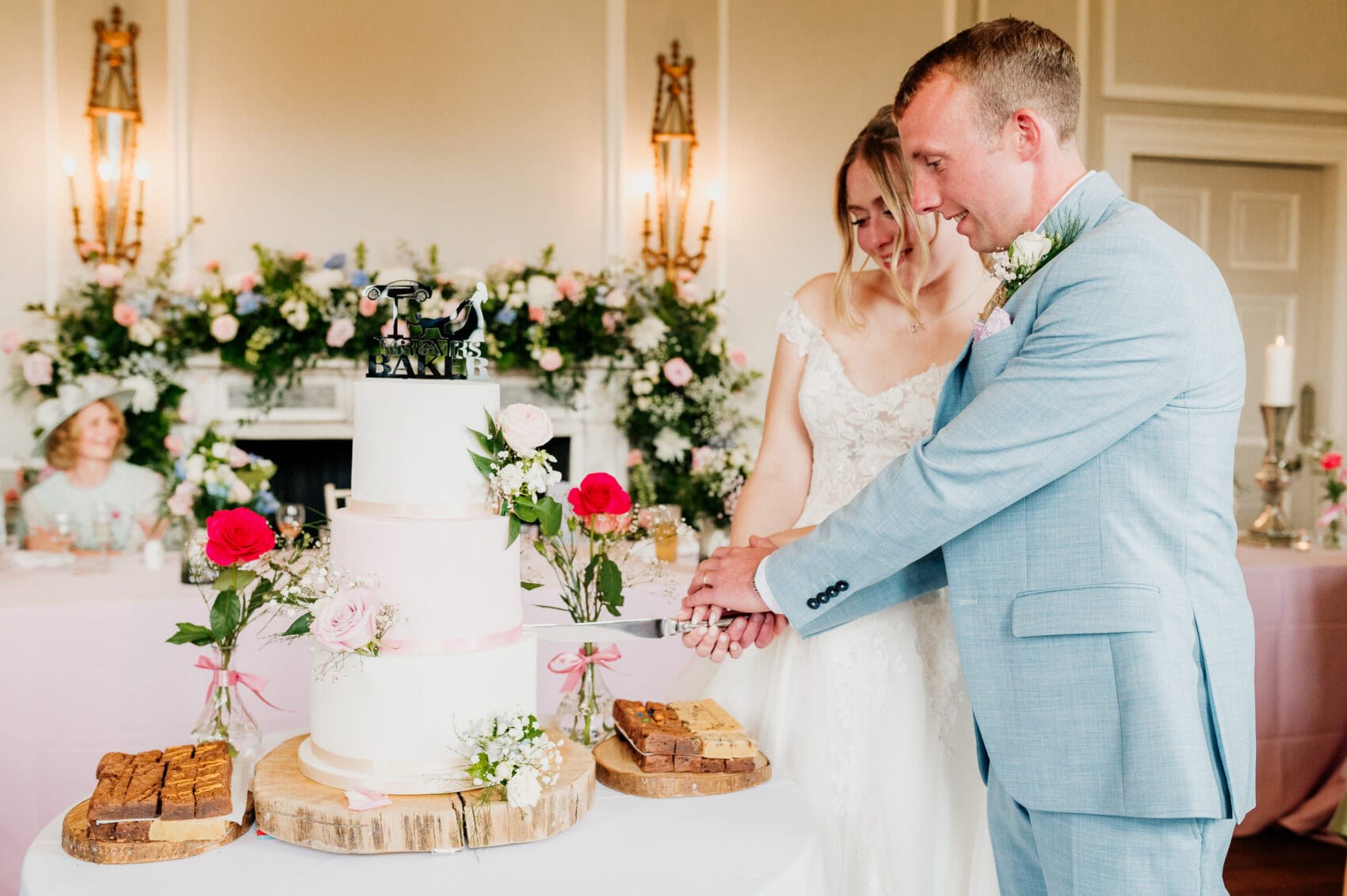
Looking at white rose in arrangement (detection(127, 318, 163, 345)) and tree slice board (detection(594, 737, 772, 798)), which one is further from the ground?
white rose in arrangement (detection(127, 318, 163, 345))

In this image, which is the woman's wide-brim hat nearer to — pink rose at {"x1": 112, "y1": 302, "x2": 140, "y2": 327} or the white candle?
pink rose at {"x1": 112, "y1": 302, "x2": 140, "y2": 327}

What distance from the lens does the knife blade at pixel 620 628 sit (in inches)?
71.1

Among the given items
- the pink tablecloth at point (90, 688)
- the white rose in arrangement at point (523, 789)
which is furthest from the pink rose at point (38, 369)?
→ the white rose in arrangement at point (523, 789)

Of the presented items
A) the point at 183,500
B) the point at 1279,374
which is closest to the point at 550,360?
the point at 183,500

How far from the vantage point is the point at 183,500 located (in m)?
3.28

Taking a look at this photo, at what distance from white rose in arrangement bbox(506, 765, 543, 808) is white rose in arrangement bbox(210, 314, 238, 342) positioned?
3789 mm

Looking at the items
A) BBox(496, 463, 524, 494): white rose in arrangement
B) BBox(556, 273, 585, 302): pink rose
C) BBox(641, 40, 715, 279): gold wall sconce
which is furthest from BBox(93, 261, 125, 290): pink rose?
BBox(496, 463, 524, 494): white rose in arrangement

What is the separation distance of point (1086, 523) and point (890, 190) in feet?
2.55

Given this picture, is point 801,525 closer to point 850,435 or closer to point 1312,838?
point 850,435

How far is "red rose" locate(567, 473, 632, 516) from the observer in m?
1.80

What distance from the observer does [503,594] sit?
1541 mm

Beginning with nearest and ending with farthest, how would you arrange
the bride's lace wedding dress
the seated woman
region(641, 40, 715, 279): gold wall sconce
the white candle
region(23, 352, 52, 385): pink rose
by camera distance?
the bride's lace wedding dress
the white candle
the seated woman
region(23, 352, 52, 385): pink rose
region(641, 40, 715, 279): gold wall sconce

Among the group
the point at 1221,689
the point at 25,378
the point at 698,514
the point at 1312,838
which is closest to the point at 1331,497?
the point at 1312,838

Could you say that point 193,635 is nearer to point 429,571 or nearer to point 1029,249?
point 429,571
